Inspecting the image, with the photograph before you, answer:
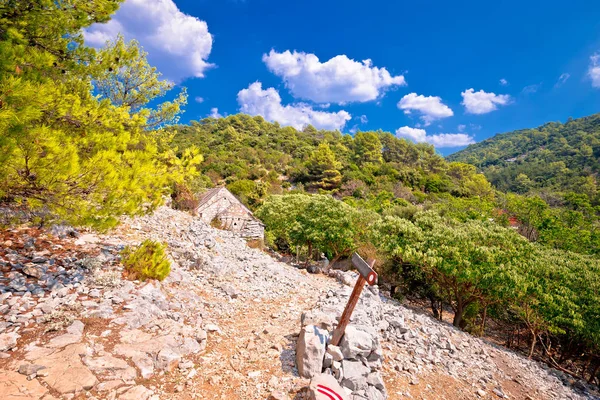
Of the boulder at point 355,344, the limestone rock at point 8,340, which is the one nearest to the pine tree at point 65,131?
the limestone rock at point 8,340

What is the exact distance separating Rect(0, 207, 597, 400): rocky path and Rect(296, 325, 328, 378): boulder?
8.9 inches

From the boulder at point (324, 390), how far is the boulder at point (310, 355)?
2.16 ft

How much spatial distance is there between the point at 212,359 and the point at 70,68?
5.84 m

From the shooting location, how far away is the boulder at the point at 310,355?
5.06 meters

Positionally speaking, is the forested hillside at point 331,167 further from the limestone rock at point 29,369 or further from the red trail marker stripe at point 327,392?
the limestone rock at point 29,369

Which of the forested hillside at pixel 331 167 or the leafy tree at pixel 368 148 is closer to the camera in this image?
the forested hillside at pixel 331 167

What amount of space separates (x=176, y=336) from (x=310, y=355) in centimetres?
259

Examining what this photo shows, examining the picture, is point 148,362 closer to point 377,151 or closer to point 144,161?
point 144,161

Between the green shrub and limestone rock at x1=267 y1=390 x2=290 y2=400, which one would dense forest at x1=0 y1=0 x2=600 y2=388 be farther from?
limestone rock at x1=267 y1=390 x2=290 y2=400

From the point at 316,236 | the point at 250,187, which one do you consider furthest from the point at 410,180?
the point at 316,236

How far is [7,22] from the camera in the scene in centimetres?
427

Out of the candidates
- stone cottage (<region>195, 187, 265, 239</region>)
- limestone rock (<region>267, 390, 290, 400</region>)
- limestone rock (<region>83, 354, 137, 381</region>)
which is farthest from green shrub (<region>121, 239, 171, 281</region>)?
stone cottage (<region>195, 187, 265, 239</region>)

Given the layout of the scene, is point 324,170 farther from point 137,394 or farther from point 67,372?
point 67,372

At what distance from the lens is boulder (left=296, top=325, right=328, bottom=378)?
506 centimetres
